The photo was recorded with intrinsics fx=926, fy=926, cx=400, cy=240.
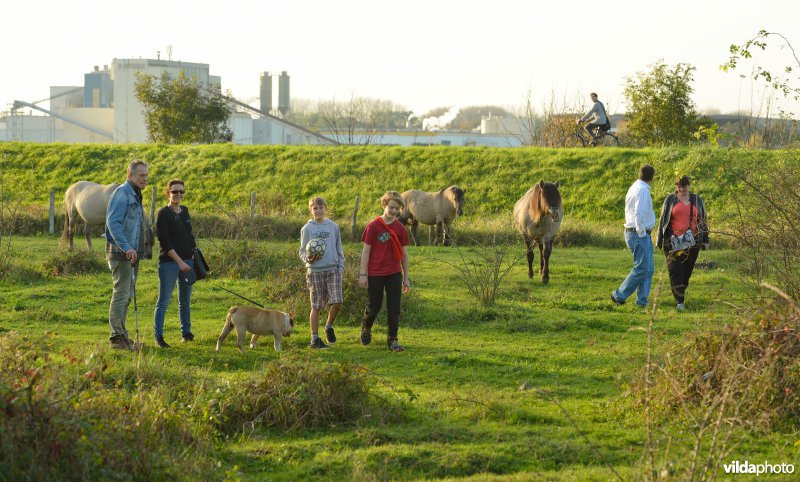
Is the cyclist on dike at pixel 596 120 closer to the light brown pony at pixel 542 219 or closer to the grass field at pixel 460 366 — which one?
the grass field at pixel 460 366

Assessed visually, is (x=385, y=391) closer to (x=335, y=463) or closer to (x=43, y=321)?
(x=335, y=463)

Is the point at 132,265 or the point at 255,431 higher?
the point at 132,265

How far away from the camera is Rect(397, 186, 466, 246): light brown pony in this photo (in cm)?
2416

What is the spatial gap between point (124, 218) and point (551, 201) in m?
8.20

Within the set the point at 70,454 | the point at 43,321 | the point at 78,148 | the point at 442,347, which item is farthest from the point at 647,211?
the point at 78,148

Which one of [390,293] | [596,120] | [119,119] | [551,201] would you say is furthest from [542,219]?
[119,119]

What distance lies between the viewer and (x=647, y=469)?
19.2ft

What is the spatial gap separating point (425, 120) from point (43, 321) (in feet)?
275

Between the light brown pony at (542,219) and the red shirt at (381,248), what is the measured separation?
18.6 ft

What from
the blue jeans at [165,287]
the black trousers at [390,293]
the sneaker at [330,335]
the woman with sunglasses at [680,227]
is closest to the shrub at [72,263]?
the blue jeans at [165,287]

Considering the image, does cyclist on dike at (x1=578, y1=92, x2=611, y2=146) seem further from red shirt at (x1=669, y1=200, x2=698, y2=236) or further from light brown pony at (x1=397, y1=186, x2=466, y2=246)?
red shirt at (x1=669, y1=200, x2=698, y2=236)

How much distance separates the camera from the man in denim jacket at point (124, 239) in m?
10.2

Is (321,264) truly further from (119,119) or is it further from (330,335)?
(119,119)

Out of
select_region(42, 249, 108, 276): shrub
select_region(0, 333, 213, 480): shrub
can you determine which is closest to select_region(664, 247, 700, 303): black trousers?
select_region(0, 333, 213, 480): shrub
